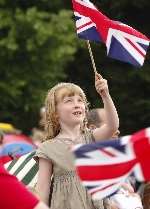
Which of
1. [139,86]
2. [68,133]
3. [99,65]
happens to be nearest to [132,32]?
[68,133]

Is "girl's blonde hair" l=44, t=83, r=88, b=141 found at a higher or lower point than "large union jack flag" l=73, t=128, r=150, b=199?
lower

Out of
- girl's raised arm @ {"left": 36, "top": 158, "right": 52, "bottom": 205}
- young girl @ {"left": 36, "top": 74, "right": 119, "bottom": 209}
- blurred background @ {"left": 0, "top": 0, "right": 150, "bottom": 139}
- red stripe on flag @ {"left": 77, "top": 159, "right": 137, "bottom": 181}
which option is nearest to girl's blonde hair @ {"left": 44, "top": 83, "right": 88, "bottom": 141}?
young girl @ {"left": 36, "top": 74, "right": 119, "bottom": 209}

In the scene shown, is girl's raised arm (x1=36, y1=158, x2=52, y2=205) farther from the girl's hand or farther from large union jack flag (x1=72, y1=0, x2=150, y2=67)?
large union jack flag (x1=72, y1=0, x2=150, y2=67)

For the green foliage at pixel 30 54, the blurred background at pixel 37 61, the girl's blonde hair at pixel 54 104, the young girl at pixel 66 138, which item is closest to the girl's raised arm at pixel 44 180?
the young girl at pixel 66 138

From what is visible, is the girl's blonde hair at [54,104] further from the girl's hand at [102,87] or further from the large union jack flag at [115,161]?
the large union jack flag at [115,161]

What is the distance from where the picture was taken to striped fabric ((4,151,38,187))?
573cm

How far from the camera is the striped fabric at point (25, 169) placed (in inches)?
226

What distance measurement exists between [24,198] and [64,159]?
183 cm

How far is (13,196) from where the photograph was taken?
324 cm

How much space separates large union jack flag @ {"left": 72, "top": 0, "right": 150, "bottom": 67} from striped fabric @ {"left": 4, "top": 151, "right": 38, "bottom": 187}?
2.95ft

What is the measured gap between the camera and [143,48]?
549 centimetres

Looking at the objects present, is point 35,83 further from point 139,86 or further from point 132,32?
point 132,32

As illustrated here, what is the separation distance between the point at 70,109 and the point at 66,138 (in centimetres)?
17

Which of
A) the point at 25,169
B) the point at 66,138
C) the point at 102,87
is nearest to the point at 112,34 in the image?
the point at 102,87
